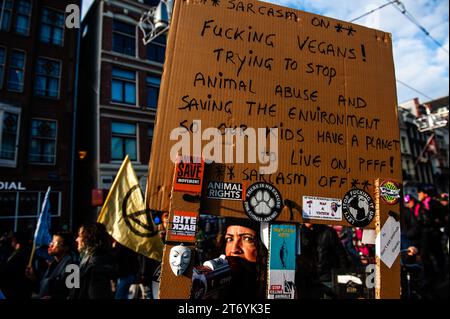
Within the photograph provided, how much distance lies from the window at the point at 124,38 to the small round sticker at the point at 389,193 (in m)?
15.0

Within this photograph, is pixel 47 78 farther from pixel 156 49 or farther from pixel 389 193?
pixel 389 193

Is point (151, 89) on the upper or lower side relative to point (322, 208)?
upper

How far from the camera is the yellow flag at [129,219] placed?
3.32 m

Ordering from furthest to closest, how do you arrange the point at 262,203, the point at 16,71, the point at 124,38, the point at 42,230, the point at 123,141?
the point at 124,38, the point at 123,141, the point at 16,71, the point at 42,230, the point at 262,203

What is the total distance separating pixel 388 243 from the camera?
172cm

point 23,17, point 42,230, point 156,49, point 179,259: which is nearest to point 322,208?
point 179,259

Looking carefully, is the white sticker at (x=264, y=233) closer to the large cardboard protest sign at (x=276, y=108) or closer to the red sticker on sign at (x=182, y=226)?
the large cardboard protest sign at (x=276, y=108)

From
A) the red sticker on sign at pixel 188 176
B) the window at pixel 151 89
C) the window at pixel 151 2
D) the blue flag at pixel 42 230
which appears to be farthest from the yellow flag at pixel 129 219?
the window at pixel 151 2

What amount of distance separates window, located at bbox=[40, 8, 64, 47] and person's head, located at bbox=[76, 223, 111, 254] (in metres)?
13.3

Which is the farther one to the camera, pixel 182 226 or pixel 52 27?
pixel 52 27

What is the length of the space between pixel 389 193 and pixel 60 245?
3.06 metres

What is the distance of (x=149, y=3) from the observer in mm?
15914

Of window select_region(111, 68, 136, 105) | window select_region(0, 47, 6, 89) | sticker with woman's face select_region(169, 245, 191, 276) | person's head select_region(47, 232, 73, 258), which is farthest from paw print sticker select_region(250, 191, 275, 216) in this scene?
window select_region(0, 47, 6, 89)
